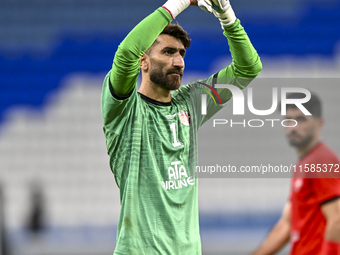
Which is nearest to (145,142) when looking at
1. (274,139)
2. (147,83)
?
(147,83)

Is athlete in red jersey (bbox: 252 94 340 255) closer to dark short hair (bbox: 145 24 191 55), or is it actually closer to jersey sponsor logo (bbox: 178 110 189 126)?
jersey sponsor logo (bbox: 178 110 189 126)

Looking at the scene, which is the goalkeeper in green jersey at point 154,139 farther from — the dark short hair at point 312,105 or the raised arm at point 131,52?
the dark short hair at point 312,105

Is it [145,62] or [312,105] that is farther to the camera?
[312,105]

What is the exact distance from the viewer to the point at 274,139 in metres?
3.65

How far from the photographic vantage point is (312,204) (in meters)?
2.41

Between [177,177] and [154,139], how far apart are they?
23 centimetres

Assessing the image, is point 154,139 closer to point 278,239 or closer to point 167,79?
point 167,79

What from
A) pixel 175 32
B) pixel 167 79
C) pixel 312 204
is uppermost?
pixel 175 32

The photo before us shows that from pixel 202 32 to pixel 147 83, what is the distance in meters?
3.27

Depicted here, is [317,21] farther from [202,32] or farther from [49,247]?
[49,247]

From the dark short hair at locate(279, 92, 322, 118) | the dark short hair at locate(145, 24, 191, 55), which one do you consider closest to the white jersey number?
the dark short hair at locate(145, 24, 191, 55)

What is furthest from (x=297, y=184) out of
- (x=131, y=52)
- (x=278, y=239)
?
(x=131, y=52)

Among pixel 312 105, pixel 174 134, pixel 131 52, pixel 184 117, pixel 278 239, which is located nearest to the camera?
pixel 131 52

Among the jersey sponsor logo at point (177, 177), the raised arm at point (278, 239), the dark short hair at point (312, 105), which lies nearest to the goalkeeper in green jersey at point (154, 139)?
the jersey sponsor logo at point (177, 177)
